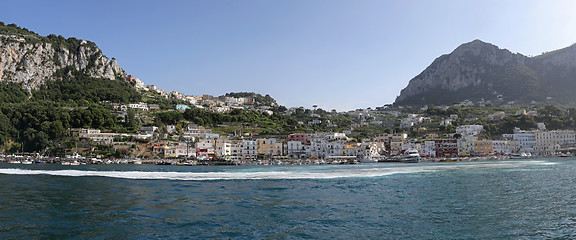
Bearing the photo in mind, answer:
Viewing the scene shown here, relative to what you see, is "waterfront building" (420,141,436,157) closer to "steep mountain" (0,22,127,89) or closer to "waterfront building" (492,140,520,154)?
"waterfront building" (492,140,520,154)

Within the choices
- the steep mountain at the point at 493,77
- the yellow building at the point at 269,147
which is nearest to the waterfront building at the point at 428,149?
the yellow building at the point at 269,147

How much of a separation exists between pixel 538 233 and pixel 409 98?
184m

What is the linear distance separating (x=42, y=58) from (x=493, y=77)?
16423 centimetres

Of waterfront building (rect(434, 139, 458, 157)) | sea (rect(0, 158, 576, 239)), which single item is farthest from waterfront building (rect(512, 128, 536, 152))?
sea (rect(0, 158, 576, 239))

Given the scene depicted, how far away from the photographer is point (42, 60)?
96.6 metres

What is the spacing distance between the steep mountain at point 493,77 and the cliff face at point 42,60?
13630 cm

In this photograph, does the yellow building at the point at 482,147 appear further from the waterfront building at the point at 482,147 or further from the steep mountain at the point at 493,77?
the steep mountain at the point at 493,77

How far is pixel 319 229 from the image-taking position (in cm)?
1016

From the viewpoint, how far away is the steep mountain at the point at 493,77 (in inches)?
5522

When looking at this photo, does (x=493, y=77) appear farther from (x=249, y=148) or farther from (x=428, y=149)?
(x=249, y=148)

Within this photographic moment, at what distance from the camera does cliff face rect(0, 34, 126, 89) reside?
88.7 metres

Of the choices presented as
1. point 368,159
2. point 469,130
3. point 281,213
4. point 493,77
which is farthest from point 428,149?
point 493,77

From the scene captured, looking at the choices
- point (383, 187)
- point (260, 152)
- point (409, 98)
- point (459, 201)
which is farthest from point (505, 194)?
point (409, 98)

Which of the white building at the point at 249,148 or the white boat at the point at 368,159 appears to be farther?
the white building at the point at 249,148
